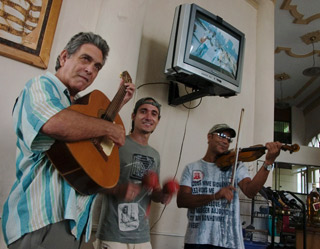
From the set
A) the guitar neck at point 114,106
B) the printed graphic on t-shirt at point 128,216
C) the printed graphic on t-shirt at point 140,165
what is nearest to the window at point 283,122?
the printed graphic on t-shirt at point 140,165

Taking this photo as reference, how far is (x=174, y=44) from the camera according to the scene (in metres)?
2.12

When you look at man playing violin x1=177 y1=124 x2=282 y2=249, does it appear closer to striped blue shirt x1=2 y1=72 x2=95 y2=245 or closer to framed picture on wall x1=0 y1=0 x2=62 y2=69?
striped blue shirt x1=2 y1=72 x2=95 y2=245

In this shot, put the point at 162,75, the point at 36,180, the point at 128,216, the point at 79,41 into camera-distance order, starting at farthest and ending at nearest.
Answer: the point at 162,75 < the point at 128,216 < the point at 79,41 < the point at 36,180

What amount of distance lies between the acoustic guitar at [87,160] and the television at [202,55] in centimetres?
111

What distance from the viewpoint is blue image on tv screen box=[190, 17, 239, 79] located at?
86.9 inches

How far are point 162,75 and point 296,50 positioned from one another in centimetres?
465

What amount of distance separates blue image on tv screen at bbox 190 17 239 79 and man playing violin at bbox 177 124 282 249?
727 millimetres

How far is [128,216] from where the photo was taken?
1.42 meters

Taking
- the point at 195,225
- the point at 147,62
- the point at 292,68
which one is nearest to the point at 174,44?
the point at 147,62

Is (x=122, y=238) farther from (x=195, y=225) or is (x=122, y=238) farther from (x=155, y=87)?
(x=155, y=87)

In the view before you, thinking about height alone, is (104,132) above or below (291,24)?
below

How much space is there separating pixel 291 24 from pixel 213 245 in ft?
15.3

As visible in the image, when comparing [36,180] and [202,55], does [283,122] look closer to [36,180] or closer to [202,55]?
[202,55]

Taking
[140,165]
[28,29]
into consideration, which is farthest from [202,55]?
[28,29]
